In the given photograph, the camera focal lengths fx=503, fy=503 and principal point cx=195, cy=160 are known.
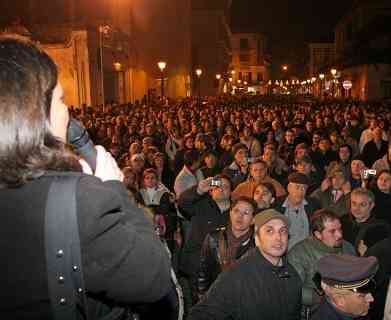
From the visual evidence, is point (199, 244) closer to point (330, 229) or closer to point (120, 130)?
point (330, 229)

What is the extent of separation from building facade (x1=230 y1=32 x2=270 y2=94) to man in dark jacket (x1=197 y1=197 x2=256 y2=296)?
420 feet

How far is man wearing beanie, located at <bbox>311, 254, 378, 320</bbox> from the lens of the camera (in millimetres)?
3320

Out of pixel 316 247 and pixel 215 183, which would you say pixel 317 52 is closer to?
pixel 215 183

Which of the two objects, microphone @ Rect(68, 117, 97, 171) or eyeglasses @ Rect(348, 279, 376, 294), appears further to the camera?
eyeglasses @ Rect(348, 279, 376, 294)

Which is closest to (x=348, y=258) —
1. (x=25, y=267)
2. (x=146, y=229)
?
(x=146, y=229)

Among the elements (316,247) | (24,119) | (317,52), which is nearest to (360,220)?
(316,247)

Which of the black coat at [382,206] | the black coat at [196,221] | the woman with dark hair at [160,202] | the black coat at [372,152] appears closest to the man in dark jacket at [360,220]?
the black coat at [382,206]

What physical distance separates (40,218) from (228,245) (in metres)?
3.85

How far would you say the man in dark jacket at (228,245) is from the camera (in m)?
5.01

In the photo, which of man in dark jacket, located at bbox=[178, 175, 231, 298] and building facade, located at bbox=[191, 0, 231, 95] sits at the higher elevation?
building facade, located at bbox=[191, 0, 231, 95]

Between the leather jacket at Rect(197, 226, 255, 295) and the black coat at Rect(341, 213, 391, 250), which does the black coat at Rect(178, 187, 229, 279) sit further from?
the black coat at Rect(341, 213, 391, 250)

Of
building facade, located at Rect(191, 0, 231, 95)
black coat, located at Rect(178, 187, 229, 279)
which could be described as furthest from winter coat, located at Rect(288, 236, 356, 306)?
building facade, located at Rect(191, 0, 231, 95)

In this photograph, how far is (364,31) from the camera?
2140 inches

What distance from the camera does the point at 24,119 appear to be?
1.51 metres
